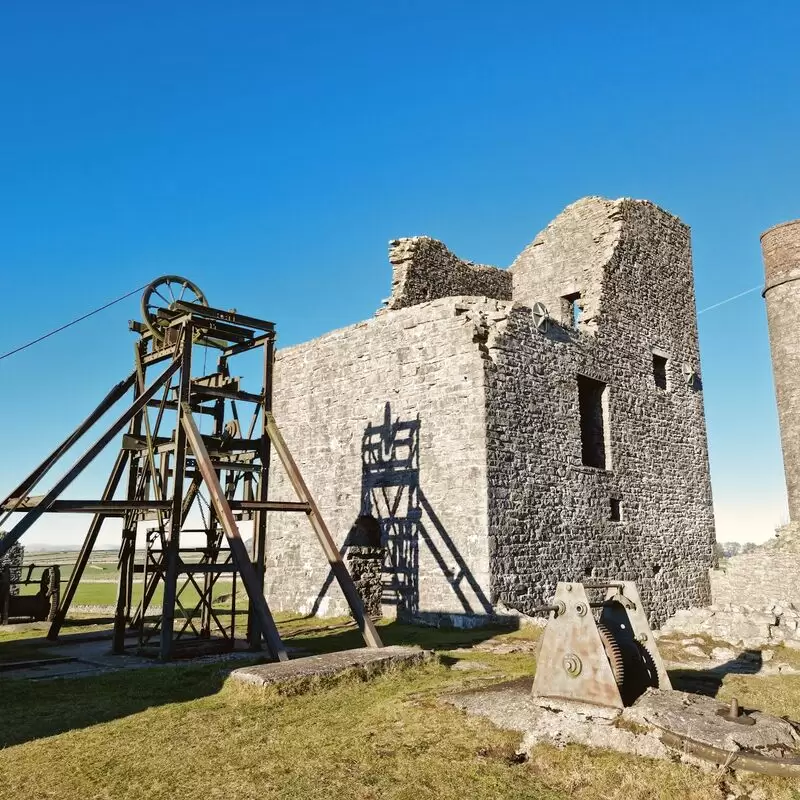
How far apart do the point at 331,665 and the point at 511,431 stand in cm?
663

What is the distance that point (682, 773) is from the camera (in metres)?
4.04

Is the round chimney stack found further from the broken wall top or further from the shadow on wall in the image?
the shadow on wall

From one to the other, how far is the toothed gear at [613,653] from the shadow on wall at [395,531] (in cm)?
632

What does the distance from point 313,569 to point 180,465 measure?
617 cm

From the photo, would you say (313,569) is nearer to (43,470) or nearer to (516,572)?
(516,572)

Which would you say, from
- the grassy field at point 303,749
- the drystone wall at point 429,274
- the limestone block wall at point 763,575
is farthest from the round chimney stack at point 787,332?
the grassy field at point 303,749

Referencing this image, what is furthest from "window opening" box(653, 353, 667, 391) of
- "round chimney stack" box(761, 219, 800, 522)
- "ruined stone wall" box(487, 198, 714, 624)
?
"round chimney stack" box(761, 219, 800, 522)

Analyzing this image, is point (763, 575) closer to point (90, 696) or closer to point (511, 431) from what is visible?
point (511, 431)

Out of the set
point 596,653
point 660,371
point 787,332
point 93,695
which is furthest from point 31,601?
point 787,332

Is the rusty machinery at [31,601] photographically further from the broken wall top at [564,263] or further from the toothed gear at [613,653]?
the toothed gear at [613,653]

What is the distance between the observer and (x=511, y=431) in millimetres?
12391

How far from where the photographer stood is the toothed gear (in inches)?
201

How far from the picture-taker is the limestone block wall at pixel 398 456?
1191 centimetres

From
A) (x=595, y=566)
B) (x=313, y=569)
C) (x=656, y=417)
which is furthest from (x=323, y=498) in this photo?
(x=656, y=417)
